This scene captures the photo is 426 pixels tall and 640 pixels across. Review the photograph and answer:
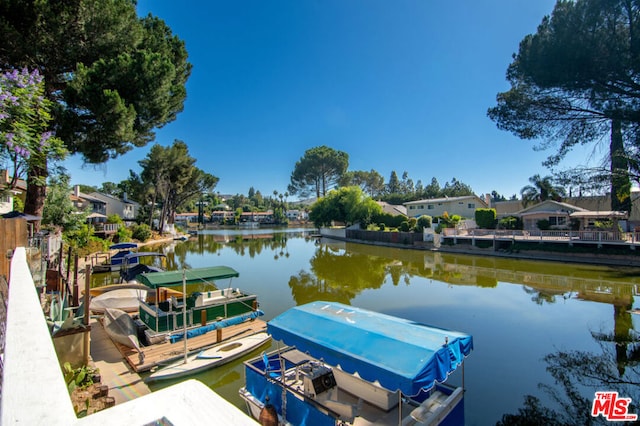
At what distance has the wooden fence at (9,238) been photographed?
216 inches

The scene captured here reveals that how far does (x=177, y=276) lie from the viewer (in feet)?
35.2

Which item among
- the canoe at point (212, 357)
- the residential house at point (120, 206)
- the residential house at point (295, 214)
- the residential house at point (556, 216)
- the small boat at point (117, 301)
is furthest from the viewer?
the residential house at point (295, 214)

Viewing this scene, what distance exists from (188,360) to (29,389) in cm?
877

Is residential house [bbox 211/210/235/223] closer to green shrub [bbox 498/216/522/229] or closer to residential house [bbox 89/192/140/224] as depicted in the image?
residential house [bbox 89/192/140/224]

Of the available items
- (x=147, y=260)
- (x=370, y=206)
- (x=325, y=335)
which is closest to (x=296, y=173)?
(x=370, y=206)

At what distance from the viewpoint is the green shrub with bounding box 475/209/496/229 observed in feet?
118

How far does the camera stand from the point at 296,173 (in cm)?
7950

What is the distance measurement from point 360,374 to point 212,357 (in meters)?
5.44

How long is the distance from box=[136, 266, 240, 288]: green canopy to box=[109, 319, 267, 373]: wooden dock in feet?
5.90

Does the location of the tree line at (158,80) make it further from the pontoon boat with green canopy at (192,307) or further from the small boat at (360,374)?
the small boat at (360,374)

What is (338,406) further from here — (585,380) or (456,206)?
(456,206)

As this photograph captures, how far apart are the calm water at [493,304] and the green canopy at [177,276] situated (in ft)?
9.26

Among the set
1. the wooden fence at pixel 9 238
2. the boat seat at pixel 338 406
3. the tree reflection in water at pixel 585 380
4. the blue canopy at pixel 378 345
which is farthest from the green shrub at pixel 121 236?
the tree reflection in water at pixel 585 380

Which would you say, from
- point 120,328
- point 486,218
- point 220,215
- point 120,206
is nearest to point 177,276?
point 120,328
